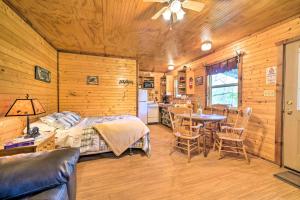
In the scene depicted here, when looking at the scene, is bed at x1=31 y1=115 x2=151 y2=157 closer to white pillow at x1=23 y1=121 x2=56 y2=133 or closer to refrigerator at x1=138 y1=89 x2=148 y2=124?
white pillow at x1=23 y1=121 x2=56 y2=133

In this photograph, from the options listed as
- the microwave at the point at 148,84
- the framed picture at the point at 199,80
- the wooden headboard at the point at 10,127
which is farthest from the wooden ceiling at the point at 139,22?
the microwave at the point at 148,84

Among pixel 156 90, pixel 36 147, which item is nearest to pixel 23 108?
pixel 36 147

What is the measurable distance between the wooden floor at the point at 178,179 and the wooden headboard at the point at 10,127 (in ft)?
3.43

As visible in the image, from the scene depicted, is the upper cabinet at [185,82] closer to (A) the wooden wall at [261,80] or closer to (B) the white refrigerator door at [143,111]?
(B) the white refrigerator door at [143,111]

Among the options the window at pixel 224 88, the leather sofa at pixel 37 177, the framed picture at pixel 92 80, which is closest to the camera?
the leather sofa at pixel 37 177

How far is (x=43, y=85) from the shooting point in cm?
322

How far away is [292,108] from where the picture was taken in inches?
95.0

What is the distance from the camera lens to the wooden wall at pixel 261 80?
104 inches

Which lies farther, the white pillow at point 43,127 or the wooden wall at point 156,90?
the wooden wall at point 156,90

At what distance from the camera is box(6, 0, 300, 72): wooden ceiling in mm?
2082

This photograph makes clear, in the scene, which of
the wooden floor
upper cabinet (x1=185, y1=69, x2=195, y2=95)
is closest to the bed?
the wooden floor

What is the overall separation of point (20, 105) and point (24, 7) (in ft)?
4.76

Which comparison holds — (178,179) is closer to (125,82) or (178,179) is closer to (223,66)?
(223,66)

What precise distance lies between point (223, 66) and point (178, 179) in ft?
9.49
